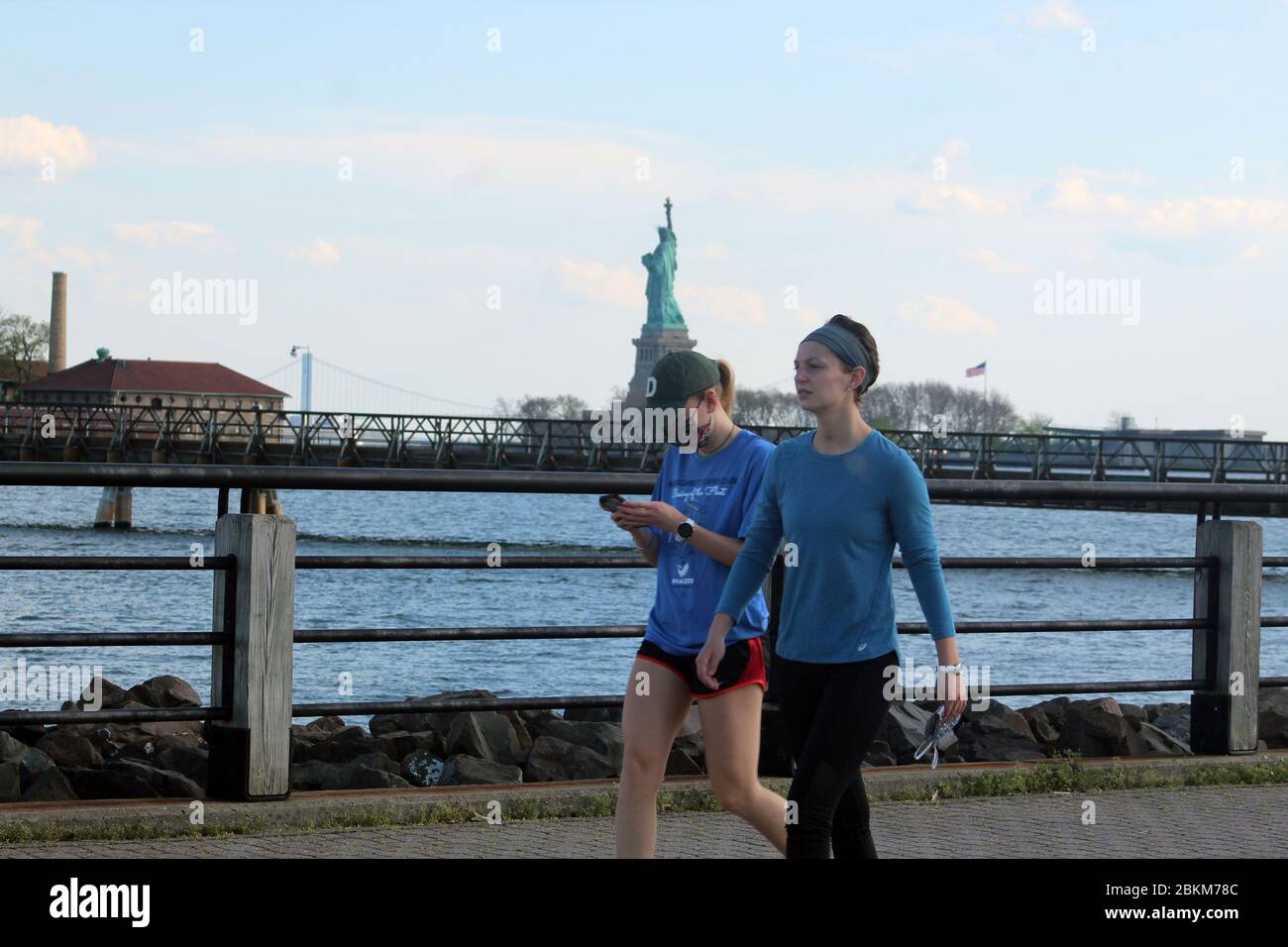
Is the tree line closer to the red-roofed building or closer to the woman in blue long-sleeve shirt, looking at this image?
the red-roofed building

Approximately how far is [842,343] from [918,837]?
8.87 ft

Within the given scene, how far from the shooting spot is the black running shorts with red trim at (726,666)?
16.9 ft

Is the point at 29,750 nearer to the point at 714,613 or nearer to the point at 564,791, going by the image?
the point at 564,791

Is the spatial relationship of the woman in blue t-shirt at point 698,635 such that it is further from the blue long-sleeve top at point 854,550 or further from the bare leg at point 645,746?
the blue long-sleeve top at point 854,550

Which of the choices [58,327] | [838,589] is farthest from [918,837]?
[58,327]

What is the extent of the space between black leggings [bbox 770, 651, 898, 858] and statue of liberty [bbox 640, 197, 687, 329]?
154m

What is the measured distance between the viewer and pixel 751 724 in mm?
5207

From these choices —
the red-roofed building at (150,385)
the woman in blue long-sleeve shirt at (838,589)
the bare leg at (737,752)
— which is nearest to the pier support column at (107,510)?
the red-roofed building at (150,385)

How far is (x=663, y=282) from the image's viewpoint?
16100 cm

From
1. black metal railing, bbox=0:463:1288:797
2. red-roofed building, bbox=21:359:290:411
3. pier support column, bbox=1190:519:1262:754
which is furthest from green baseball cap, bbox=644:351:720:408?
red-roofed building, bbox=21:359:290:411
